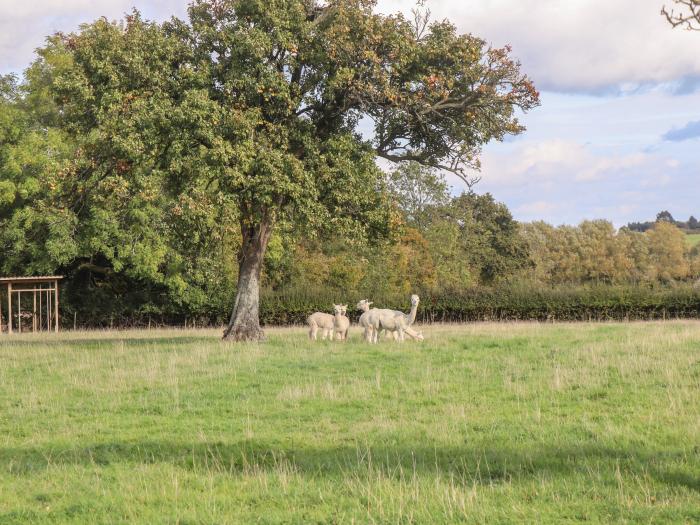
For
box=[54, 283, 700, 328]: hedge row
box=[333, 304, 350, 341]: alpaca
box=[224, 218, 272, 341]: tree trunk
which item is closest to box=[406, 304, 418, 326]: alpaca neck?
box=[333, 304, 350, 341]: alpaca

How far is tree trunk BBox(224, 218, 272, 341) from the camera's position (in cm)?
2812

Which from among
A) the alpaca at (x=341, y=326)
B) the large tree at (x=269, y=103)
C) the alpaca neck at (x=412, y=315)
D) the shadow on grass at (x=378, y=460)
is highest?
the large tree at (x=269, y=103)

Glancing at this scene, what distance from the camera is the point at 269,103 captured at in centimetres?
2659

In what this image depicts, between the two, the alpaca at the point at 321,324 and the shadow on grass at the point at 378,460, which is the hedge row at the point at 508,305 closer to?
the alpaca at the point at 321,324

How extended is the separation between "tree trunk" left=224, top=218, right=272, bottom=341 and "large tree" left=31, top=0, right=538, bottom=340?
Answer: 0.04 meters

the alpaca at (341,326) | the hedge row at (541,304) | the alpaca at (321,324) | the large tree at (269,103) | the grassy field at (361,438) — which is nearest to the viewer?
the grassy field at (361,438)

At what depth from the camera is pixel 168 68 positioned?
26.2 metres

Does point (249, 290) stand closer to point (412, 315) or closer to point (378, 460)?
point (412, 315)

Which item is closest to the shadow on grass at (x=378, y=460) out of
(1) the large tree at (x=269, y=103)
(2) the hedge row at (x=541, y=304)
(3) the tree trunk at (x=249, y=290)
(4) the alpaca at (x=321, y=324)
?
(1) the large tree at (x=269, y=103)

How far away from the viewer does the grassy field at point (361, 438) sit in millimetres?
8438

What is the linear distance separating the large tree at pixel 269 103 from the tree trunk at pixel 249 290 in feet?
0.15

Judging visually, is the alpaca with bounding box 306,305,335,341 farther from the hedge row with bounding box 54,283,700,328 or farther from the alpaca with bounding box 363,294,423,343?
the hedge row with bounding box 54,283,700,328

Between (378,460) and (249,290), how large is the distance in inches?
722

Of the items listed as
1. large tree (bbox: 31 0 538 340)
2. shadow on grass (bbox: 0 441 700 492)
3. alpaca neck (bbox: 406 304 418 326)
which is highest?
large tree (bbox: 31 0 538 340)
